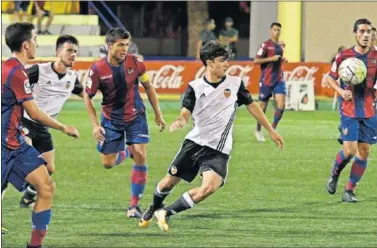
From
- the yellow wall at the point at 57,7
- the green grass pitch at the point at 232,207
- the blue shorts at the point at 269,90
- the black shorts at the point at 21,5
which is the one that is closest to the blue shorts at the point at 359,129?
the green grass pitch at the point at 232,207

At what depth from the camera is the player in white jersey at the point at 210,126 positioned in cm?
1202

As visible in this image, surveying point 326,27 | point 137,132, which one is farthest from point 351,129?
point 326,27

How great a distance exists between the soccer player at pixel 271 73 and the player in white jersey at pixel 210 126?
11318mm

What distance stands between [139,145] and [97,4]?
32.0 m

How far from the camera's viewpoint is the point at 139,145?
13695 millimetres

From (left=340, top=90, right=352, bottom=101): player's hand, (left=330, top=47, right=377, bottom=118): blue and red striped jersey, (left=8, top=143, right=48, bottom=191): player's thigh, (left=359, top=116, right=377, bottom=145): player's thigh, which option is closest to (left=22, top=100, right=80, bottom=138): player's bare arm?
(left=8, top=143, right=48, bottom=191): player's thigh

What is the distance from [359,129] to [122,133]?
9.58ft

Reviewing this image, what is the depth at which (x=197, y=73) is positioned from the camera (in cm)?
3375

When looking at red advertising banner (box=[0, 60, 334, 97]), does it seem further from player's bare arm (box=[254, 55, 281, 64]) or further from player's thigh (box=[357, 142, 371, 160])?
player's thigh (box=[357, 142, 371, 160])

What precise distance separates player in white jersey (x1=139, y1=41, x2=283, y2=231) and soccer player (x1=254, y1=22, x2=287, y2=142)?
37.1 ft

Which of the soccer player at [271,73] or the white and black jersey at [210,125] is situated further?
the soccer player at [271,73]

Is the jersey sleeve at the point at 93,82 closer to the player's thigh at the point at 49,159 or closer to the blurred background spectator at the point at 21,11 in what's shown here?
the player's thigh at the point at 49,159

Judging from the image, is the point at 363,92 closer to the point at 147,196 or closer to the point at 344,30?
→ the point at 147,196

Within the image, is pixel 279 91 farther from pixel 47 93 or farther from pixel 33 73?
pixel 33 73
